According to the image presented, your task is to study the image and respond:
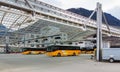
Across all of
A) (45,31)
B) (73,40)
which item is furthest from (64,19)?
(73,40)

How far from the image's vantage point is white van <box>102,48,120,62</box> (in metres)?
29.4

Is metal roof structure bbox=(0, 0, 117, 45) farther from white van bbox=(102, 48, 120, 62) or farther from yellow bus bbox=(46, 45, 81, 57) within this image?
white van bbox=(102, 48, 120, 62)

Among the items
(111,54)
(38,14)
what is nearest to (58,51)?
(38,14)

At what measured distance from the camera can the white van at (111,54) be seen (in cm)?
2944

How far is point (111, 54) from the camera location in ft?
98.0

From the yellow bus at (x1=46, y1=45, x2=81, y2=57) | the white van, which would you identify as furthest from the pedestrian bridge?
the white van

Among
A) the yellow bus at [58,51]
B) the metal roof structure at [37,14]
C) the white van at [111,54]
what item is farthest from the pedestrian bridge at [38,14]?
the white van at [111,54]

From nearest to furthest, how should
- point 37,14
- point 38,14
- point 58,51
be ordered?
point 37,14, point 38,14, point 58,51

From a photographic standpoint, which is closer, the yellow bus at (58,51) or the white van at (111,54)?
the white van at (111,54)

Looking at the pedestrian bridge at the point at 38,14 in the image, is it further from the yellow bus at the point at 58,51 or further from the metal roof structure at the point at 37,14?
the yellow bus at the point at 58,51

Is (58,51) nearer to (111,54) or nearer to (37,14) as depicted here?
(37,14)

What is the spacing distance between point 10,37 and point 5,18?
2861 cm

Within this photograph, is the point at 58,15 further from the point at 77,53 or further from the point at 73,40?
the point at 73,40

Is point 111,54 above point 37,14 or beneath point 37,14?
beneath
